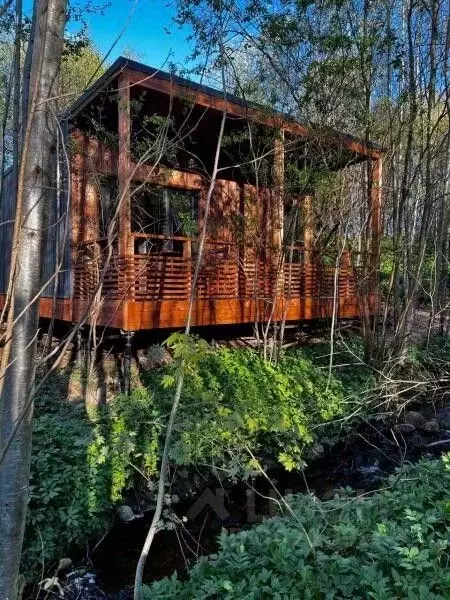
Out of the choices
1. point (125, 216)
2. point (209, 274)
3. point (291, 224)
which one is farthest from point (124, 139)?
point (291, 224)

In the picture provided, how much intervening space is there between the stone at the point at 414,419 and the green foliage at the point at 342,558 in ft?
12.8

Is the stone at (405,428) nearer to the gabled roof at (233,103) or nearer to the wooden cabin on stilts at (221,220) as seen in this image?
the wooden cabin on stilts at (221,220)

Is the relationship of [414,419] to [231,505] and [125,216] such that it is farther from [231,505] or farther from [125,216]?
[125,216]

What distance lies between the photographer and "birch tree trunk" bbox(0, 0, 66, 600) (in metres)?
1.10

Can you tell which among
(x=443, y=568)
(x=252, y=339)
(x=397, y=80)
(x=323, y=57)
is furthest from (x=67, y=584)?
(x=397, y=80)

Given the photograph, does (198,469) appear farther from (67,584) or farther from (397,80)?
(397,80)

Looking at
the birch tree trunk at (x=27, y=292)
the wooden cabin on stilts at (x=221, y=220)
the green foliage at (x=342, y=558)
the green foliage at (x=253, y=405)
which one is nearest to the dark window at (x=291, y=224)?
the wooden cabin on stilts at (x=221, y=220)

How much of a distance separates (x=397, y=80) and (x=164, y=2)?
154 inches

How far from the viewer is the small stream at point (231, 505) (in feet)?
12.4

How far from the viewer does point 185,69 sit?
20.2 ft

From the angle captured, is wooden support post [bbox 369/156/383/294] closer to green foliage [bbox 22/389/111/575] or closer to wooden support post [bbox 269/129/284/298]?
wooden support post [bbox 269/129/284/298]

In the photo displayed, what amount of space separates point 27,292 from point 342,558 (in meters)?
1.97

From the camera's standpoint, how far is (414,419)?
6695 mm

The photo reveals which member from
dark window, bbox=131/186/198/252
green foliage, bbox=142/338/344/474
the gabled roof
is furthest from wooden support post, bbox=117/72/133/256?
green foliage, bbox=142/338/344/474
